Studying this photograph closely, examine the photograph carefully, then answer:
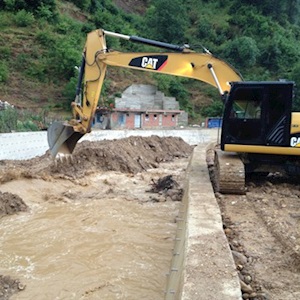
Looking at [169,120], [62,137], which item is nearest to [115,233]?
[62,137]

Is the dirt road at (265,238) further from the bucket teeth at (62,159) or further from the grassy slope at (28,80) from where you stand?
the grassy slope at (28,80)

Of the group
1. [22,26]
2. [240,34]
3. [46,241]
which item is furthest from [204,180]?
[240,34]

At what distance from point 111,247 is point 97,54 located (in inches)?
200

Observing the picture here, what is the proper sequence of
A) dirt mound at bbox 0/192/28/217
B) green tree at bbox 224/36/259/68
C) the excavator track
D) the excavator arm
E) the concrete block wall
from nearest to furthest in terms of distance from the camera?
the excavator track, dirt mound at bbox 0/192/28/217, the excavator arm, the concrete block wall, green tree at bbox 224/36/259/68

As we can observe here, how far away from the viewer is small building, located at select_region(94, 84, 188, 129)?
29875mm

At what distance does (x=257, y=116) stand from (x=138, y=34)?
5122cm

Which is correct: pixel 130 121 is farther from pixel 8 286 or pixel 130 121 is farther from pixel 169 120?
pixel 8 286

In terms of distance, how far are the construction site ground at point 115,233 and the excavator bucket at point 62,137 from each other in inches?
55.8

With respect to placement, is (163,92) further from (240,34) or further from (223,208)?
(223,208)

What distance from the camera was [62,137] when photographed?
9.74m

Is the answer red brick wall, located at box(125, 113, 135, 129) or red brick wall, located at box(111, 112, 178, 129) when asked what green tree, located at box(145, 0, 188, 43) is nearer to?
red brick wall, located at box(111, 112, 178, 129)

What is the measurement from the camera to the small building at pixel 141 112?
1176 inches

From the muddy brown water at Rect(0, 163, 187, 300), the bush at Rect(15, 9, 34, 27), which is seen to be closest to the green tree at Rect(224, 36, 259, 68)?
the bush at Rect(15, 9, 34, 27)

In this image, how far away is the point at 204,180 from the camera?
884cm
